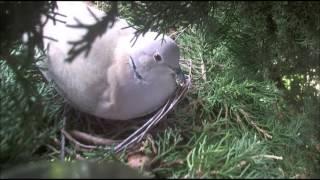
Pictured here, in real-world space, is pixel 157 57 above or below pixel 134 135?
above

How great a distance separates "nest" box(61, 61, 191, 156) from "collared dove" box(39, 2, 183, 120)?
21 millimetres

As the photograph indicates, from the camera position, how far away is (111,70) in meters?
0.64

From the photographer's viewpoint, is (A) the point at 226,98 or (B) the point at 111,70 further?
(A) the point at 226,98

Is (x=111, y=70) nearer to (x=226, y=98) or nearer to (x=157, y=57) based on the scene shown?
(x=157, y=57)

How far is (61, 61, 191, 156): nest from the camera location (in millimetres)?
645

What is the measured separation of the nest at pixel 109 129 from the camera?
25.4 inches

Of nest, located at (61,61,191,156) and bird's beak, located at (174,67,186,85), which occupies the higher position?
bird's beak, located at (174,67,186,85)

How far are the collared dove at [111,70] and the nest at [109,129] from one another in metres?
0.02

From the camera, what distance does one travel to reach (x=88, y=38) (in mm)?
449

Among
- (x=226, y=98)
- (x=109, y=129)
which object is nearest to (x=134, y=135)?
(x=109, y=129)

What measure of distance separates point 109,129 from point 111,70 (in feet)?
0.30

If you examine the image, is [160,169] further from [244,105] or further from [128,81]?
[244,105]

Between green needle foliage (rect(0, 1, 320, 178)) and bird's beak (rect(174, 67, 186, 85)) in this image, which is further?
bird's beak (rect(174, 67, 186, 85))

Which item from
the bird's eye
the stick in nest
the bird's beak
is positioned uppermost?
the bird's eye
